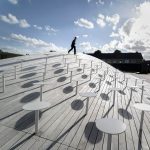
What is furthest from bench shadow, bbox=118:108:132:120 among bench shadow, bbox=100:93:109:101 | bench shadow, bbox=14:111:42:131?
bench shadow, bbox=14:111:42:131

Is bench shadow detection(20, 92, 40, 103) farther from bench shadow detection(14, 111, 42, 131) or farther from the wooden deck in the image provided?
bench shadow detection(14, 111, 42, 131)

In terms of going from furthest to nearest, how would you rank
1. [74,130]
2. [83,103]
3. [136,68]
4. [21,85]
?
[136,68] → [21,85] → [83,103] → [74,130]

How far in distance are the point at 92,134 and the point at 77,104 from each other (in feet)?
6.95

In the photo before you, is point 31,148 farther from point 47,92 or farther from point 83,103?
point 47,92

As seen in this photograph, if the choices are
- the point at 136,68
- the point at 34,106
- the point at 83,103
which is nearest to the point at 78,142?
the point at 34,106

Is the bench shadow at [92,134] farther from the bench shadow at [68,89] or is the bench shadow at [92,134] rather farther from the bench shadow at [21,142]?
the bench shadow at [68,89]

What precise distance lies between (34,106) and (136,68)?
40418mm

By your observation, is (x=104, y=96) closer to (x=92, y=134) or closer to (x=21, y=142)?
(x=92, y=134)

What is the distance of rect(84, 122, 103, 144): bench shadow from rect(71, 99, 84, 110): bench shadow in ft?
4.32

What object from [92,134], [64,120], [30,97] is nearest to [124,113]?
[92,134]

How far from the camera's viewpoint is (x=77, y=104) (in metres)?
6.58

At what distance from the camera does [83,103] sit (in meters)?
6.71

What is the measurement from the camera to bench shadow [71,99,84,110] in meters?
6.28

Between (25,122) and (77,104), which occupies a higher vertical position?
(77,104)
